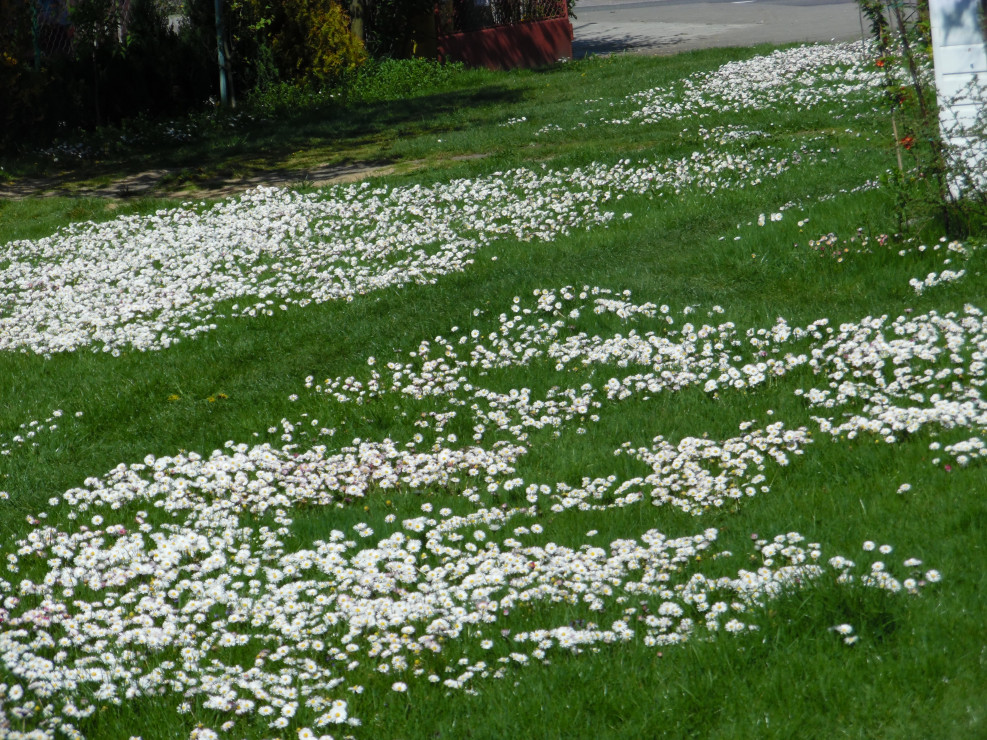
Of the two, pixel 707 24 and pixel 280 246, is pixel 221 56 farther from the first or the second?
pixel 707 24

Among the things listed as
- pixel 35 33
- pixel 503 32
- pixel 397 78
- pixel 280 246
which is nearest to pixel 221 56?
pixel 35 33

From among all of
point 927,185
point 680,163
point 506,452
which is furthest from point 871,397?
point 680,163

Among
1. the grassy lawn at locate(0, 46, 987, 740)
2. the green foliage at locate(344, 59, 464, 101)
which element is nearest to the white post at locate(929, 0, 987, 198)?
the grassy lawn at locate(0, 46, 987, 740)

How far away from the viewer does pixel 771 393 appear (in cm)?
671

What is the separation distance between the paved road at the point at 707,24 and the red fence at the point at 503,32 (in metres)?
1.55

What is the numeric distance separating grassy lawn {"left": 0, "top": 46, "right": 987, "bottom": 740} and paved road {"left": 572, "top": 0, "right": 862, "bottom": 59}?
16018 millimetres

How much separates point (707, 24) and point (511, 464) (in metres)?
29.4

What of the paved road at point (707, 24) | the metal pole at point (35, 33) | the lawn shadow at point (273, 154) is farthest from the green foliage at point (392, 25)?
the metal pole at point (35, 33)

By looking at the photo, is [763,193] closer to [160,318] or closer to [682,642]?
[160,318]

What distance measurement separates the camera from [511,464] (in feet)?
20.9

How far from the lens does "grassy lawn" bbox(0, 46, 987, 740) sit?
13.3ft

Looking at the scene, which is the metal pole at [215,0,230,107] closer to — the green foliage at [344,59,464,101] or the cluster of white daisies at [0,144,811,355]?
the green foliage at [344,59,464,101]

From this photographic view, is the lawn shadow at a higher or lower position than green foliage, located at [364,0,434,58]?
lower

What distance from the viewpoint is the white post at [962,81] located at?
825 centimetres
